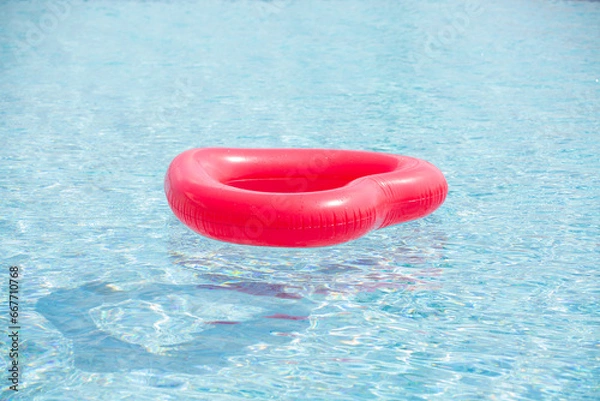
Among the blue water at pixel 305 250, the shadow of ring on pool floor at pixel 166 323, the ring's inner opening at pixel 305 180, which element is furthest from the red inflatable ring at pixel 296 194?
the shadow of ring on pool floor at pixel 166 323

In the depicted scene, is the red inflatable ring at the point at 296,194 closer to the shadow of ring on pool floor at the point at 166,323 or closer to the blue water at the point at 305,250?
the blue water at the point at 305,250

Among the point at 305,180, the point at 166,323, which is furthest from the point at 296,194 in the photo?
the point at 166,323

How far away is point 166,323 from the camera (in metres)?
2.84

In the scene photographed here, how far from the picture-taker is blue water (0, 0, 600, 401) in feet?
8.30

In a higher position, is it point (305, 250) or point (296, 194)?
point (296, 194)

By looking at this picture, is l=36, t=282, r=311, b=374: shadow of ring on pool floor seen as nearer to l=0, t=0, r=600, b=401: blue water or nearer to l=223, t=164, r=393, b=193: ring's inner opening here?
l=0, t=0, r=600, b=401: blue water

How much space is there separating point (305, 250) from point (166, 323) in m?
0.85

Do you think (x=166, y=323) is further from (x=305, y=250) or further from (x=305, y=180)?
(x=305, y=180)

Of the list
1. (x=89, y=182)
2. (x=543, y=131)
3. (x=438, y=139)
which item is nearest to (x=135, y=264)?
(x=89, y=182)

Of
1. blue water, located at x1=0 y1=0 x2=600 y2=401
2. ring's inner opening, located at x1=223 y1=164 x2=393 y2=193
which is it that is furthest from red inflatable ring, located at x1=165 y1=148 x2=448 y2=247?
blue water, located at x1=0 y1=0 x2=600 y2=401

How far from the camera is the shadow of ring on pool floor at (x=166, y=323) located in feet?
A: 8.48

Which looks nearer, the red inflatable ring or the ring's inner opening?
the red inflatable ring

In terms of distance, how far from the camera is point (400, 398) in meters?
2.37

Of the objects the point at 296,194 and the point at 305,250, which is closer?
the point at 296,194
